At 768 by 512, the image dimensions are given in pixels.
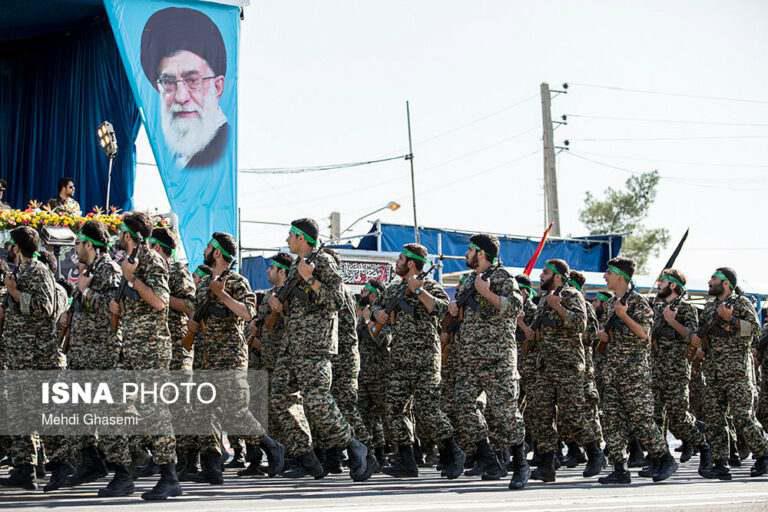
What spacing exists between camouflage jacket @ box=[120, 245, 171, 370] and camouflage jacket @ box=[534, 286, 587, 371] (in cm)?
353

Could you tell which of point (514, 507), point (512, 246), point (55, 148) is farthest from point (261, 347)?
point (55, 148)

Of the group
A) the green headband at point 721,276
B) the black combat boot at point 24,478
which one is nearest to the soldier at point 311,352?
the black combat boot at point 24,478

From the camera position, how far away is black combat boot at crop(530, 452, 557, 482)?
8.11 meters

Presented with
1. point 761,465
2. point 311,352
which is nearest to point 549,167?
point 761,465

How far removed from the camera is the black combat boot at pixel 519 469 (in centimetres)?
738

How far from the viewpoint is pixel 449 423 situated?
8195 mm

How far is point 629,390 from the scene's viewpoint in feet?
27.1

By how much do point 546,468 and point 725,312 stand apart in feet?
8.05

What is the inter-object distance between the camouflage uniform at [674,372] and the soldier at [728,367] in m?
0.43

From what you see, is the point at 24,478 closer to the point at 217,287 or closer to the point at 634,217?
the point at 217,287

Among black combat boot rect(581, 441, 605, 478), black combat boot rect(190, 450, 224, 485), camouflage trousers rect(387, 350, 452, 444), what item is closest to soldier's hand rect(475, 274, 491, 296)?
camouflage trousers rect(387, 350, 452, 444)

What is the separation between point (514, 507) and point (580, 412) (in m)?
2.56

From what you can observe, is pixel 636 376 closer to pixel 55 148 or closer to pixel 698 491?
pixel 698 491

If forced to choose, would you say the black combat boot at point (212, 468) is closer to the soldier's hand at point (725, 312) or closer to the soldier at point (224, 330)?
the soldier at point (224, 330)
